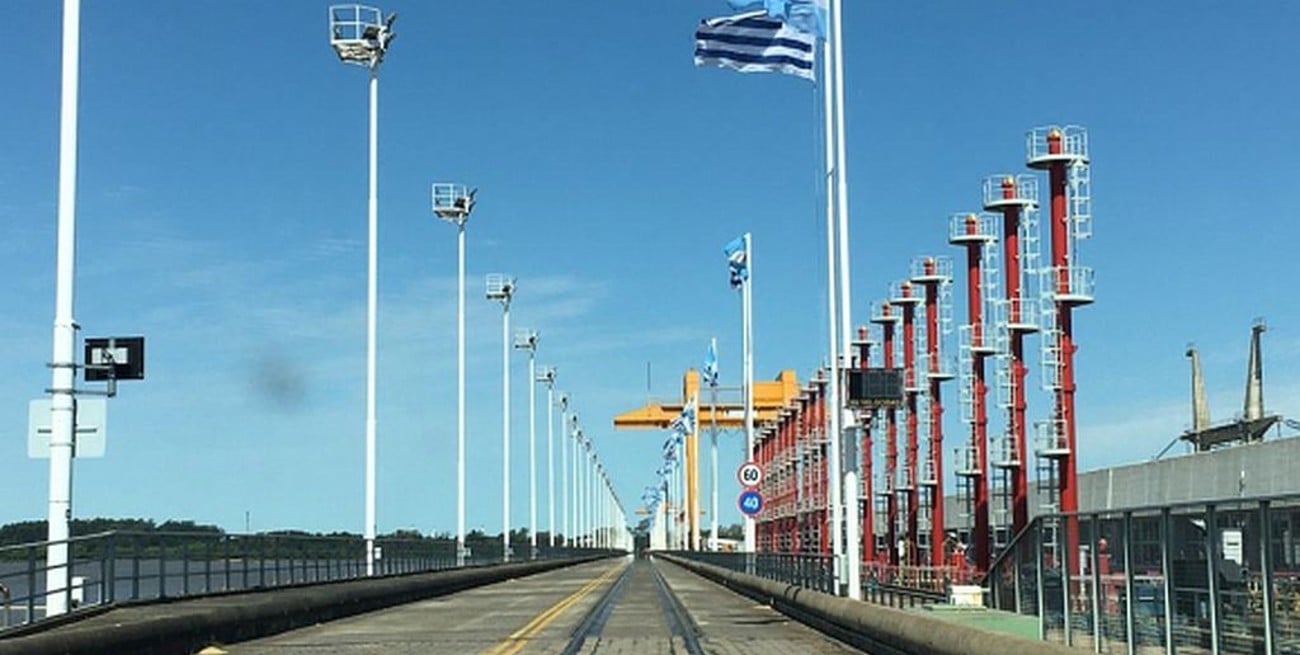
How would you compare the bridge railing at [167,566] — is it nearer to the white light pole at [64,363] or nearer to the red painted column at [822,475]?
the white light pole at [64,363]

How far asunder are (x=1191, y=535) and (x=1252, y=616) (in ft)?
3.71

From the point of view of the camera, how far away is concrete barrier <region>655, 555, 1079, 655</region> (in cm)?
1544

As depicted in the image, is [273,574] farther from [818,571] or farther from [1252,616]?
[1252,616]

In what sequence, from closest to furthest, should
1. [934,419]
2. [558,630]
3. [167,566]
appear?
[167,566], [558,630], [934,419]

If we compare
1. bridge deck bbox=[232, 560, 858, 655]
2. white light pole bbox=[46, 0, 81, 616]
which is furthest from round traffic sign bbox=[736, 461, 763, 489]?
white light pole bbox=[46, 0, 81, 616]

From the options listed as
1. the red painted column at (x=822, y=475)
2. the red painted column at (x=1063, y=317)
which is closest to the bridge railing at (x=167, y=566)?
the red painted column at (x=1063, y=317)

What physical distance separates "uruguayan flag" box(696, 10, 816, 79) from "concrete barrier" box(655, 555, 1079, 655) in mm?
9273

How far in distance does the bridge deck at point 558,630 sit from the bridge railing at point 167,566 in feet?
5.62

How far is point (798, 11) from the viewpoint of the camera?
32.1 meters

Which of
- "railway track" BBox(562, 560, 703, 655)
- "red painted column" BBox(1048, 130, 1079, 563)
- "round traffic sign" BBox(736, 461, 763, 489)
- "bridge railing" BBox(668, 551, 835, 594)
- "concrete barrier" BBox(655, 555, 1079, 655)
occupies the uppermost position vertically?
"red painted column" BBox(1048, 130, 1079, 563)

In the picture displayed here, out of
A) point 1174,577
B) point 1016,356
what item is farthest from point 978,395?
point 1174,577

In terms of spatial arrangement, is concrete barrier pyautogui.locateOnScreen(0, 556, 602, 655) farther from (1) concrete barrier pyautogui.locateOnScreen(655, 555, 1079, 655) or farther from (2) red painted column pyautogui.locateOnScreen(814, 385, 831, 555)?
(2) red painted column pyautogui.locateOnScreen(814, 385, 831, 555)

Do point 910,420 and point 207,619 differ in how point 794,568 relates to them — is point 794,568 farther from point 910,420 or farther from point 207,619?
point 910,420

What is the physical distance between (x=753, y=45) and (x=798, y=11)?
130 centimetres
